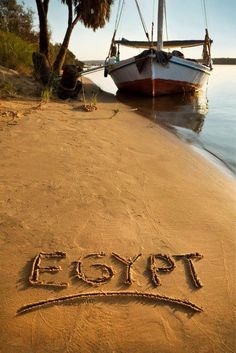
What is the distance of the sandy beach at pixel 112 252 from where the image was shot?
198 cm

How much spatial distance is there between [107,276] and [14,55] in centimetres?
1171

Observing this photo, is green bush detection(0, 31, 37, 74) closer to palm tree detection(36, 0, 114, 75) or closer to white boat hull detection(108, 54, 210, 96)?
palm tree detection(36, 0, 114, 75)

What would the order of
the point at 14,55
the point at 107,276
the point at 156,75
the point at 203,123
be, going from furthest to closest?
the point at 156,75 → the point at 14,55 → the point at 203,123 → the point at 107,276

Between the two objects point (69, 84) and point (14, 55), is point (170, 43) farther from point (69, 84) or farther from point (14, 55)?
point (69, 84)

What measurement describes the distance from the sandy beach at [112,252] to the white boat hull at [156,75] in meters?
8.89

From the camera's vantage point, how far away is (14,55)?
1240 centimetres

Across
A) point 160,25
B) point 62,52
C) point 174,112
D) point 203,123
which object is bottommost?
point 203,123

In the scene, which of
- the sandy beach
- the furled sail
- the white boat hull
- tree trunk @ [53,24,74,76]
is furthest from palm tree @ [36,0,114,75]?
the sandy beach

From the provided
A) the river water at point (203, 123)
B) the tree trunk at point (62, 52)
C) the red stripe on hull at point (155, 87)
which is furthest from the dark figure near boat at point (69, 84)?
the tree trunk at point (62, 52)

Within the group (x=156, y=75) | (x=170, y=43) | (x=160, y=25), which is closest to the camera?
(x=156, y=75)

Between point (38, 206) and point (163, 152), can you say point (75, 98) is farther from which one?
point (38, 206)

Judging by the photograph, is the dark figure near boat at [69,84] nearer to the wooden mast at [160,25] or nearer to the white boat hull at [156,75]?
the white boat hull at [156,75]

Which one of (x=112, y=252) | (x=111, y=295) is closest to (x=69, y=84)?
(x=112, y=252)

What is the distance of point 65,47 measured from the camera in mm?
14203
